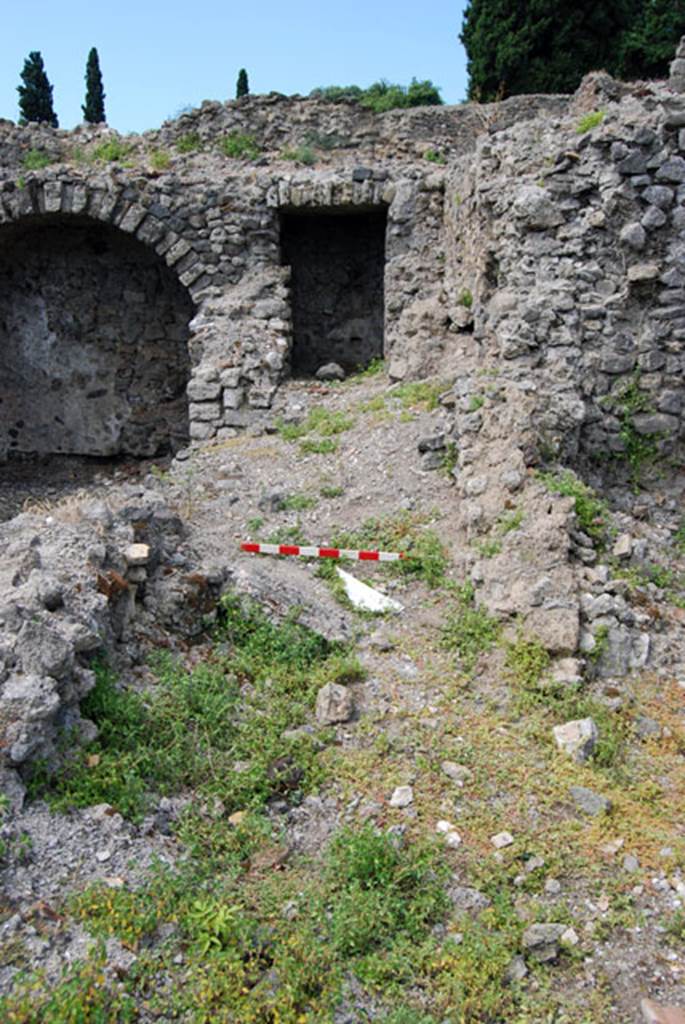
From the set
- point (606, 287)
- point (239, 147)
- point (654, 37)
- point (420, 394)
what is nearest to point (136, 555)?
point (420, 394)

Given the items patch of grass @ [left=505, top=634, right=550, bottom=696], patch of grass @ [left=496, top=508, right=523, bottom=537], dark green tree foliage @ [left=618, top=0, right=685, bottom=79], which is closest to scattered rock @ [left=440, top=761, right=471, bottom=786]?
patch of grass @ [left=505, top=634, right=550, bottom=696]

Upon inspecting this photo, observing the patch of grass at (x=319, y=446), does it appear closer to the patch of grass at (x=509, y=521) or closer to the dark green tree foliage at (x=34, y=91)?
the patch of grass at (x=509, y=521)

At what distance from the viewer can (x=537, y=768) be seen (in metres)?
4.64

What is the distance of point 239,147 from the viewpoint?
11109mm

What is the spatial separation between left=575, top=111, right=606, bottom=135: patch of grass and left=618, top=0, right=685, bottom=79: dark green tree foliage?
13.0m

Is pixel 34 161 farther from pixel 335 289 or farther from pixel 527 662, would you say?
pixel 527 662

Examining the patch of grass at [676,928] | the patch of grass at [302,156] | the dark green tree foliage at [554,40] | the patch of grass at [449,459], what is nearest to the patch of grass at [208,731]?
the patch of grass at [676,928]

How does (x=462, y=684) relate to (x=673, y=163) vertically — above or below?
below

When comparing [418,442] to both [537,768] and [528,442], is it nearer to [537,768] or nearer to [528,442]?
[528,442]

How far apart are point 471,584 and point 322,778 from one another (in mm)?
2030

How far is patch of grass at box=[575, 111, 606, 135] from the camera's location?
741 cm

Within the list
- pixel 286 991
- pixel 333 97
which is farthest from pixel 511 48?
pixel 286 991

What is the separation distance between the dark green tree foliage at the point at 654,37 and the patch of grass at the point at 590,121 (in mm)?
13043

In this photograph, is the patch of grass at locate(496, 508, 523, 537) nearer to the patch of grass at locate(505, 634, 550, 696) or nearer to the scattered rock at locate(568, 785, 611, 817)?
the patch of grass at locate(505, 634, 550, 696)
